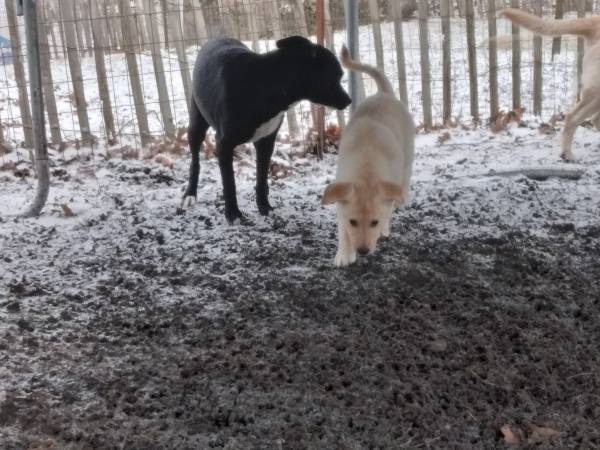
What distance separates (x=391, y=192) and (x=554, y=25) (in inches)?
142

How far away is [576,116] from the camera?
19.2 feet

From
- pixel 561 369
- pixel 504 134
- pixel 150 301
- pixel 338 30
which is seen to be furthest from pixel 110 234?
pixel 338 30

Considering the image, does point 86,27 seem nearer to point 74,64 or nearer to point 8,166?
point 74,64

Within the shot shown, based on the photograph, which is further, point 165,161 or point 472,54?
point 472,54

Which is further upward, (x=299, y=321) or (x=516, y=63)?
(x=516, y=63)

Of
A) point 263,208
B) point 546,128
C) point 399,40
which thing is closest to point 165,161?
point 263,208

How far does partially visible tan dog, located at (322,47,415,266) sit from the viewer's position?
323 centimetres

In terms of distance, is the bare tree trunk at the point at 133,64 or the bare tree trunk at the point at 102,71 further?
the bare tree trunk at the point at 133,64

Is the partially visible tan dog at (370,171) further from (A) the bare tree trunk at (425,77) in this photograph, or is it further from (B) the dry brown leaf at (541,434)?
(A) the bare tree trunk at (425,77)

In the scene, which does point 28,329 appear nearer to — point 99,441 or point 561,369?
point 99,441

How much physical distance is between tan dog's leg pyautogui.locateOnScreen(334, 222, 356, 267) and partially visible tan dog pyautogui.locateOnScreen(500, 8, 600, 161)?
3.06 m

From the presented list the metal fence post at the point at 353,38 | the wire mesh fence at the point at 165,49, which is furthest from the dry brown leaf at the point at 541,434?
the wire mesh fence at the point at 165,49

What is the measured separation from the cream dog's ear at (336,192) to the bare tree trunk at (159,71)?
4.21 metres

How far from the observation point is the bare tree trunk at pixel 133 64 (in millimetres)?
6715
